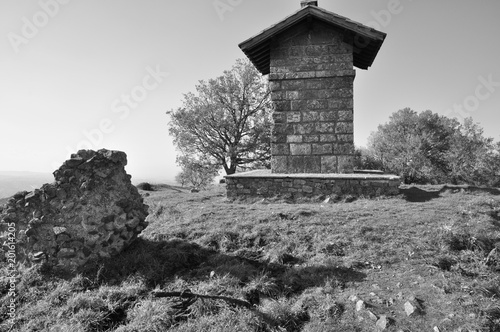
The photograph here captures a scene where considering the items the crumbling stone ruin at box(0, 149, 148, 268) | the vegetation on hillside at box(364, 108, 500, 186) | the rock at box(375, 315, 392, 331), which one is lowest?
the rock at box(375, 315, 392, 331)

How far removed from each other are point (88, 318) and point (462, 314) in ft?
15.9

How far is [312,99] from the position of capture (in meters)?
10.2

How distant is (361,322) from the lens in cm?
349

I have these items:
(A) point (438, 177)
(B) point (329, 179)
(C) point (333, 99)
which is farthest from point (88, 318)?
(A) point (438, 177)

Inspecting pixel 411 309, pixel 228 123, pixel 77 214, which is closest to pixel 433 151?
pixel 228 123

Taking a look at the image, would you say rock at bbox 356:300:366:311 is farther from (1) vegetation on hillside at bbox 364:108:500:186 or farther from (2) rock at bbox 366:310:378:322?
(1) vegetation on hillside at bbox 364:108:500:186

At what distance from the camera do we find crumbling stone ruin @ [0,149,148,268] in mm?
5184

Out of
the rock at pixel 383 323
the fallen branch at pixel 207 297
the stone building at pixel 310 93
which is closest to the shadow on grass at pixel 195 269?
the fallen branch at pixel 207 297

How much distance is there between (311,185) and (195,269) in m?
5.20

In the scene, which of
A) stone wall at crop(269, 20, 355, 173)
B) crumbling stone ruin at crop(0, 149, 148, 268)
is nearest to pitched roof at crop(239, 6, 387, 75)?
stone wall at crop(269, 20, 355, 173)

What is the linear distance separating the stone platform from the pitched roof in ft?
15.8

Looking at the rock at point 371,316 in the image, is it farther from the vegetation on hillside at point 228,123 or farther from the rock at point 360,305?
the vegetation on hillside at point 228,123

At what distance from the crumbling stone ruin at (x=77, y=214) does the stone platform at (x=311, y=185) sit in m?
4.42

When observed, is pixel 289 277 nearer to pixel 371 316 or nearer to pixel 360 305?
pixel 360 305
